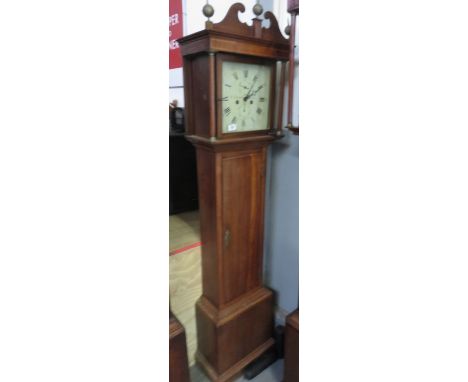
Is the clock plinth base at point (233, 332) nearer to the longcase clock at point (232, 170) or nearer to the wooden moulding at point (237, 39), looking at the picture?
the longcase clock at point (232, 170)

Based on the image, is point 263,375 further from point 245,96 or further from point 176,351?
point 245,96

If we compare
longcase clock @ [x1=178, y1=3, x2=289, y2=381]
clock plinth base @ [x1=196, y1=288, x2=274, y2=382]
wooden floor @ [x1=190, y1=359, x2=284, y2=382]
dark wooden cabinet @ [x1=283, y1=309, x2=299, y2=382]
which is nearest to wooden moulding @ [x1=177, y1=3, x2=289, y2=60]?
longcase clock @ [x1=178, y1=3, x2=289, y2=381]

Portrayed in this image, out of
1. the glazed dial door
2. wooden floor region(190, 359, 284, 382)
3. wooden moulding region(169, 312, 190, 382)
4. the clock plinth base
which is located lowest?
wooden floor region(190, 359, 284, 382)

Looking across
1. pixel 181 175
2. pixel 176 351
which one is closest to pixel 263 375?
pixel 176 351

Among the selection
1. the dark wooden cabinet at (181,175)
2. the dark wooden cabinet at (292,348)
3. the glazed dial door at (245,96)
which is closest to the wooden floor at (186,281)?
the dark wooden cabinet at (181,175)

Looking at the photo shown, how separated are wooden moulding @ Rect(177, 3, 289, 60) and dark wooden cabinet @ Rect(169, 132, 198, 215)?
0.77 metres

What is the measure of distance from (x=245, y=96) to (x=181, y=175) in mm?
854

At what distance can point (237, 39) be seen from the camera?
3.47 feet

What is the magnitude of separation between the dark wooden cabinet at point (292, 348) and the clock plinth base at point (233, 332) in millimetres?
306

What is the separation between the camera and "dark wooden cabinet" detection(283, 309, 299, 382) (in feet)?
3.62

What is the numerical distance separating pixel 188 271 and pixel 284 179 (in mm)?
618

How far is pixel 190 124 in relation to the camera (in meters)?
1.22

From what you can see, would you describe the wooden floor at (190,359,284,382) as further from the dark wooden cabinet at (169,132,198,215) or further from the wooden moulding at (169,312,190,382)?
the dark wooden cabinet at (169,132,198,215)
